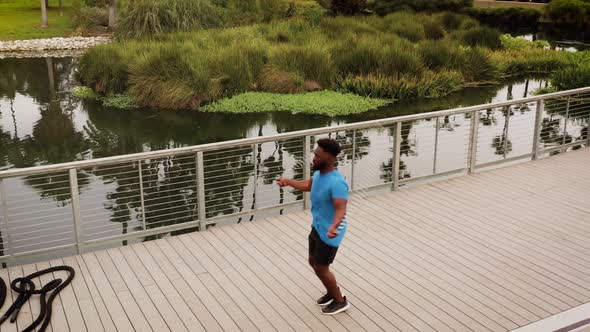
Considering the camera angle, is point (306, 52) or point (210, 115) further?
point (306, 52)

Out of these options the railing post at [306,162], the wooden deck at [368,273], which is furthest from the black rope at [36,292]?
the railing post at [306,162]

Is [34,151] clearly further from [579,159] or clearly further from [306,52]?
[579,159]

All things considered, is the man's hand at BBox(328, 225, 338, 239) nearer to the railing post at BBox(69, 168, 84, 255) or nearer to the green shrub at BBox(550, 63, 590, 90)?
the railing post at BBox(69, 168, 84, 255)

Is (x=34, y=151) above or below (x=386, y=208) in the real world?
below

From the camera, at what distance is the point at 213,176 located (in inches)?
360

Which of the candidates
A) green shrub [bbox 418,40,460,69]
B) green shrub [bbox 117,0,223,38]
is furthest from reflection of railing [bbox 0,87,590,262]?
green shrub [bbox 117,0,223,38]

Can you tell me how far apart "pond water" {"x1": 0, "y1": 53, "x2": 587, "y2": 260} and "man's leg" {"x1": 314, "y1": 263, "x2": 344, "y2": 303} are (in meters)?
3.87

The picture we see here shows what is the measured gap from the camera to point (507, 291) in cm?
505

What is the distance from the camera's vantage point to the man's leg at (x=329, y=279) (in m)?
4.49

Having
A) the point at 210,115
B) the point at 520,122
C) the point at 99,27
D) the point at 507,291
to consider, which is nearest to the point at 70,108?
the point at 210,115

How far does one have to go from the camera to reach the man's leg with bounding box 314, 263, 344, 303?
177 inches

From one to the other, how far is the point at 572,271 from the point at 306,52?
518 inches

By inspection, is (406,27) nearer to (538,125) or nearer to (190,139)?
(190,139)

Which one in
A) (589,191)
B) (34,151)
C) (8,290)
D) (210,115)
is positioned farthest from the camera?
(210,115)
